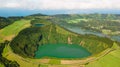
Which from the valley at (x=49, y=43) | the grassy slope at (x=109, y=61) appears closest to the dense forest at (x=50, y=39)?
the valley at (x=49, y=43)

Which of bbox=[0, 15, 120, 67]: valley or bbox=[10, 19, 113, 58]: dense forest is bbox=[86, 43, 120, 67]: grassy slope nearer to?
bbox=[0, 15, 120, 67]: valley

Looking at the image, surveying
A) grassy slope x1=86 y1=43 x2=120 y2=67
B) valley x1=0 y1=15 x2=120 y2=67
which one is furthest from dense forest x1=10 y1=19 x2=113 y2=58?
grassy slope x1=86 y1=43 x2=120 y2=67

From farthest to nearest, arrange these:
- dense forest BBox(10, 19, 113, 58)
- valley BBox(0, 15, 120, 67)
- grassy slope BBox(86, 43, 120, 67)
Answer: dense forest BBox(10, 19, 113, 58)
valley BBox(0, 15, 120, 67)
grassy slope BBox(86, 43, 120, 67)

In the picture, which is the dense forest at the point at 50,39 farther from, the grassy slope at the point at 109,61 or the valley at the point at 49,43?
the grassy slope at the point at 109,61

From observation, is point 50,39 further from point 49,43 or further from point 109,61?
point 109,61

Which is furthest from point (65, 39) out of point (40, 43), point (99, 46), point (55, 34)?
point (99, 46)

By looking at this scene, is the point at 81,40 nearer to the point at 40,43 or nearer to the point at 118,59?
the point at 40,43
